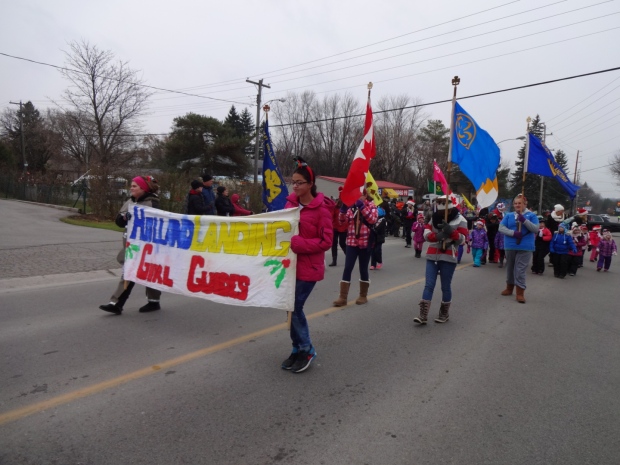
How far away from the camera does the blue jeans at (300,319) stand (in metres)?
4.00

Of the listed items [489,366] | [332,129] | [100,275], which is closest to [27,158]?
[332,129]

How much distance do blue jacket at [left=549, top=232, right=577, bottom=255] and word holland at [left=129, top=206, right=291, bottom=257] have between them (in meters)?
9.25

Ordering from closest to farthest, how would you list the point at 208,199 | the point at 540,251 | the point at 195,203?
the point at 195,203 < the point at 208,199 < the point at 540,251

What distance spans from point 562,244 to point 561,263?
0.49m

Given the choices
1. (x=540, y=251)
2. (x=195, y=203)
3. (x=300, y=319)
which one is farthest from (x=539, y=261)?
(x=300, y=319)

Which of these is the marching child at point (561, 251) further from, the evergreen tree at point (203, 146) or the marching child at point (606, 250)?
the evergreen tree at point (203, 146)

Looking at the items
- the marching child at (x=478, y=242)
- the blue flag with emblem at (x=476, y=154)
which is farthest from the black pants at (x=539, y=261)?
the blue flag with emblem at (x=476, y=154)

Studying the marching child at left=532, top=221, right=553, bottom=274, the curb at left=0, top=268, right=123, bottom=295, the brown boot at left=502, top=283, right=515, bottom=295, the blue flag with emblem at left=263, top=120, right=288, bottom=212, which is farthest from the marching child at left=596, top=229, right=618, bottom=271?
the curb at left=0, top=268, right=123, bottom=295

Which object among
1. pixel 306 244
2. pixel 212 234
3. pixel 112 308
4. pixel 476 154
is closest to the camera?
pixel 306 244

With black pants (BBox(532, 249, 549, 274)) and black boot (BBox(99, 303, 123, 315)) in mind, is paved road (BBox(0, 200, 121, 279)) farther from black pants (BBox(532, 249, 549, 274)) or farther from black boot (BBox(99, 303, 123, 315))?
black pants (BBox(532, 249, 549, 274))

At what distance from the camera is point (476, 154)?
6.22 metres

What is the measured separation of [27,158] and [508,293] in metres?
57.8

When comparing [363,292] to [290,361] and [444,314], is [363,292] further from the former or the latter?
[290,361]

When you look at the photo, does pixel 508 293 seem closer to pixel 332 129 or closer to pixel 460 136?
pixel 460 136
